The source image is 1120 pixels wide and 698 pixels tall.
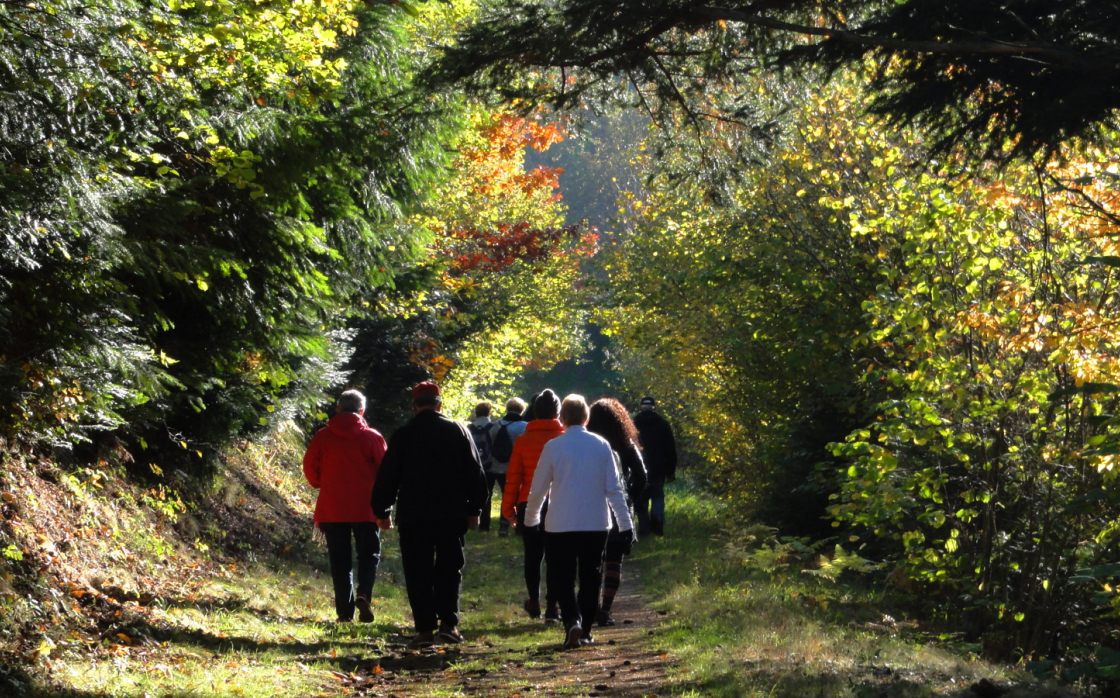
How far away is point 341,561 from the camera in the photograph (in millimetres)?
8891

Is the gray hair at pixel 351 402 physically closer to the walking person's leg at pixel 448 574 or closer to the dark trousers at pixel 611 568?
the walking person's leg at pixel 448 574

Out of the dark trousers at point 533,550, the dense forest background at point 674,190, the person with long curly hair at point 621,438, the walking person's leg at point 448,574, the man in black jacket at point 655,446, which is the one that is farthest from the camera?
the man in black jacket at point 655,446

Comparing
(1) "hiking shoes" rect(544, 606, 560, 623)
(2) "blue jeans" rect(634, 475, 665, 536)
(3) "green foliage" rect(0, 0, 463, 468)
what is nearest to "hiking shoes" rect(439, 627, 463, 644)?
(1) "hiking shoes" rect(544, 606, 560, 623)

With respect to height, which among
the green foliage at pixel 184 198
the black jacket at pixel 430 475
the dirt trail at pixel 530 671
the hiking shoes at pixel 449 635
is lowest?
the dirt trail at pixel 530 671

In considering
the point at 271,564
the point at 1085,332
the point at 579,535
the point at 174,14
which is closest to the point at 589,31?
the point at 174,14

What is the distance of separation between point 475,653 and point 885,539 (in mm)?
7867

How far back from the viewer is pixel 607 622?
30.5 feet

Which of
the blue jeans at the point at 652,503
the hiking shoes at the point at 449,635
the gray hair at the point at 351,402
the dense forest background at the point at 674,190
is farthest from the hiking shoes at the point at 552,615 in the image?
the blue jeans at the point at 652,503

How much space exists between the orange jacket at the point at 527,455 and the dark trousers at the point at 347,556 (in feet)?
3.91

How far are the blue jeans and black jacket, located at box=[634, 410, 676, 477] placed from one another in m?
0.22

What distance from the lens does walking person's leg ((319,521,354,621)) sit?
883 centimetres

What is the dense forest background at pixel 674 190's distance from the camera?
6.21 metres

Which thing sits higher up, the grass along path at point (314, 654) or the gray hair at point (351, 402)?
the gray hair at point (351, 402)

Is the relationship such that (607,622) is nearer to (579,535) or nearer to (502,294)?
(579,535)
